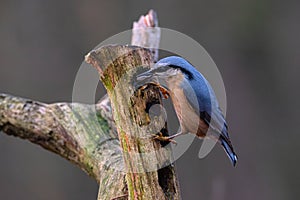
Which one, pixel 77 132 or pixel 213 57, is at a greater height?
pixel 213 57

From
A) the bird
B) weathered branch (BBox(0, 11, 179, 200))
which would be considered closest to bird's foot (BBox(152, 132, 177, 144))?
the bird

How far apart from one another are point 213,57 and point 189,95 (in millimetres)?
2866

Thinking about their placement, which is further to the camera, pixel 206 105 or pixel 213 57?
pixel 213 57

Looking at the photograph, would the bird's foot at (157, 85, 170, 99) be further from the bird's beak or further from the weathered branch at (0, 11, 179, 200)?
the weathered branch at (0, 11, 179, 200)

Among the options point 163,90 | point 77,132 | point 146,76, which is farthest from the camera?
point 77,132

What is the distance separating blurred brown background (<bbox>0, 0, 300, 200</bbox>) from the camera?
4.25m

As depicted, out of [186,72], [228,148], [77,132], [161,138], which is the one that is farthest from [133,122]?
[77,132]

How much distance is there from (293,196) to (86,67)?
266cm

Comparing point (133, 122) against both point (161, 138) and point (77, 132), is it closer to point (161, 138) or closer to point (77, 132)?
point (161, 138)

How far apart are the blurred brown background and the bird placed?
99.8 inches

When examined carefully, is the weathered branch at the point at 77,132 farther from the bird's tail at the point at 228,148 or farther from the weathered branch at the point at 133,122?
the bird's tail at the point at 228,148

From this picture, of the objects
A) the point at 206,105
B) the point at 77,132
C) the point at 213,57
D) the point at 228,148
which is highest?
the point at 213,57

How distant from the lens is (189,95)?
159cm

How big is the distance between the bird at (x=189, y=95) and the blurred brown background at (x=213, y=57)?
253 centimetres
